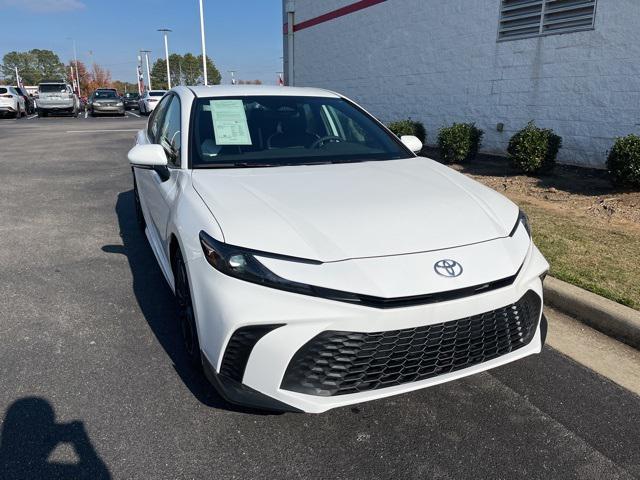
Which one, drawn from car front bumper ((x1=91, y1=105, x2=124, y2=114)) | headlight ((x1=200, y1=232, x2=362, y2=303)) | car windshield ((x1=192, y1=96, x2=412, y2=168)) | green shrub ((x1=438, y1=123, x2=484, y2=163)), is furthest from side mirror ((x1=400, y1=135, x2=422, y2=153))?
car front bumper ((x1=91, y1=105, x2=124, y2=114))

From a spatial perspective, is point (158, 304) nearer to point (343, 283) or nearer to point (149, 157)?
point (149, 157)

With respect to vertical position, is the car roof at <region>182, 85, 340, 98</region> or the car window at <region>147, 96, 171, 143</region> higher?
the car roof at <region>182, 85, 340, 98</region>

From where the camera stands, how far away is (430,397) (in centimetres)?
269

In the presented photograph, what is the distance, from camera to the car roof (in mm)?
3789

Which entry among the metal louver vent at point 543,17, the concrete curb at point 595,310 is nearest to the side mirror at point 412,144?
the concrete curb at point 595,310

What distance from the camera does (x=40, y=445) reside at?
7.49 ft

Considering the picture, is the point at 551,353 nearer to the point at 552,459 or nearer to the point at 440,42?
the point at 552,459

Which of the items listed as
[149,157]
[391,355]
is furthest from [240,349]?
[149,157]

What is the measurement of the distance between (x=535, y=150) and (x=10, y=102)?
87.4 feet

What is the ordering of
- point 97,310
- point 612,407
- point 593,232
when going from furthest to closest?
point 593,232, point 97,310, point 612,407

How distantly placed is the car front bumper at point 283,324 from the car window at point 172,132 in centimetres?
137

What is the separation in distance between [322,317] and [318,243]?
35 cm

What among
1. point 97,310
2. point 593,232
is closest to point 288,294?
point 97,310

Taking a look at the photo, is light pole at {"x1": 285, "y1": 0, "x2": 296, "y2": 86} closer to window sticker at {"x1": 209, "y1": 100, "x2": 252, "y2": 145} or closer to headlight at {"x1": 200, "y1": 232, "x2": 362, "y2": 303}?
A: window sticker at {"x1": 209, "y1": 100, "x2": 252, "y2": 145}
